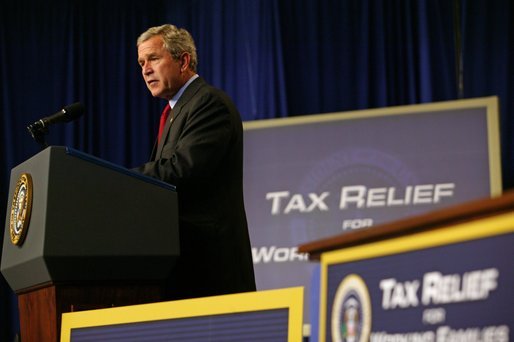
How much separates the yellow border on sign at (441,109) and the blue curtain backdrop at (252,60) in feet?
1.01

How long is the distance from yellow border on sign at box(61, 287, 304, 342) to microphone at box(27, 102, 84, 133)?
0.74 m

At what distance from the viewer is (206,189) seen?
110 inches

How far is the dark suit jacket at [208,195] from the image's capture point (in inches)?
107

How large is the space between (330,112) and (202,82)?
2.35 m

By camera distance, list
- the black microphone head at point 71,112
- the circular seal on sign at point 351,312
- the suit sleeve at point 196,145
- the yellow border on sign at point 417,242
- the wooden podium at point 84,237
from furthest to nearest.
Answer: the black microphone head at point 71,112 < the suit sleeve at point 196,145 < the wooden podium at point 84,237 < the circular seal on sign at point 351,312 < the yellow border on sign at point 417,242

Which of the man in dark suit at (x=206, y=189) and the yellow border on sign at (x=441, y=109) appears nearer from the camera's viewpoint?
the man in dark suit at (x=206, y=189)

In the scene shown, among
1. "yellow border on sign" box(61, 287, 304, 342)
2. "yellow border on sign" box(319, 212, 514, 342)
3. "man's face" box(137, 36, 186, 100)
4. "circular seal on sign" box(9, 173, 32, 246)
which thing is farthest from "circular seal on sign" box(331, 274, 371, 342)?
"man's face" box(137, 36, 186, 100)

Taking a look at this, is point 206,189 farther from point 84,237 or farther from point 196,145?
point 84,237

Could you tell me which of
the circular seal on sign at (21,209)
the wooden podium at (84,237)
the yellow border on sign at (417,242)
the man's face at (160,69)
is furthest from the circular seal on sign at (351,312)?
the man's face at (160,69)

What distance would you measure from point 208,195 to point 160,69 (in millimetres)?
485

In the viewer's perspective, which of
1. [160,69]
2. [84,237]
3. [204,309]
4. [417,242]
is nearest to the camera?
[417,242]

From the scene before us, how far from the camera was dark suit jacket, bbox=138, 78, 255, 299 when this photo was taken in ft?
8.93

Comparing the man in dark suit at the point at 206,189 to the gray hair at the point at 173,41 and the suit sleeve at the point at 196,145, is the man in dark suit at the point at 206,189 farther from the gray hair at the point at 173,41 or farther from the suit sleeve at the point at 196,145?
the gray hair at the point at 173,41

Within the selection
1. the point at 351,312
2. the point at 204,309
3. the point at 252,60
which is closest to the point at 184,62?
the point at 204,309
